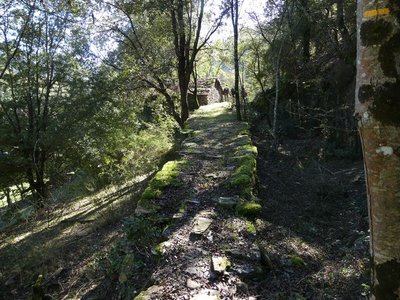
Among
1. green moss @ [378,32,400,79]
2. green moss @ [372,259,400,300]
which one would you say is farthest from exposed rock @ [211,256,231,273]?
green moss @ [378,32,400,79]

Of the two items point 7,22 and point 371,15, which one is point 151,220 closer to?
point 371,15

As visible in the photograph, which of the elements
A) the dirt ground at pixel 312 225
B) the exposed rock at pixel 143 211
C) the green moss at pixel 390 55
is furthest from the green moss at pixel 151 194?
the green moss at pixel 390 55

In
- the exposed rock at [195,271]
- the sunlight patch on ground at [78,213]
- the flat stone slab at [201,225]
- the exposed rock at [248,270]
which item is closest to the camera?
the exposed rock at [195,271]

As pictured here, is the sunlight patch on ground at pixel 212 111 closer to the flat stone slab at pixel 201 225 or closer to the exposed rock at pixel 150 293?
the flat stone slab at pixel 201 225

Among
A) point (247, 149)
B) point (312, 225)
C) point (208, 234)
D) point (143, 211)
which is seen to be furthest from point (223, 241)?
point (247, 149)

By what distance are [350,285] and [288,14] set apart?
28.9 ft

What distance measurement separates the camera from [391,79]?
126cm

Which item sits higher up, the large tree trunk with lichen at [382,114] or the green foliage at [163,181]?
the large tree trunk with lichen at [382,114]

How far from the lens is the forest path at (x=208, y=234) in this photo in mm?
3439

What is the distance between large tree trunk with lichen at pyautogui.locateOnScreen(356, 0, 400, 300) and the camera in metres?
1.25

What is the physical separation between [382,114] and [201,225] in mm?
3571

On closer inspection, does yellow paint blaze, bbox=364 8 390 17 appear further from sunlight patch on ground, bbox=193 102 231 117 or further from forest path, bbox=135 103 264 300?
sunlight patch on ground, bbox=193 102 231 117

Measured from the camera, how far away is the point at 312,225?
5.60 meters

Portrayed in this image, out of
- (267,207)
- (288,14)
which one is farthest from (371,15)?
(288,14)
